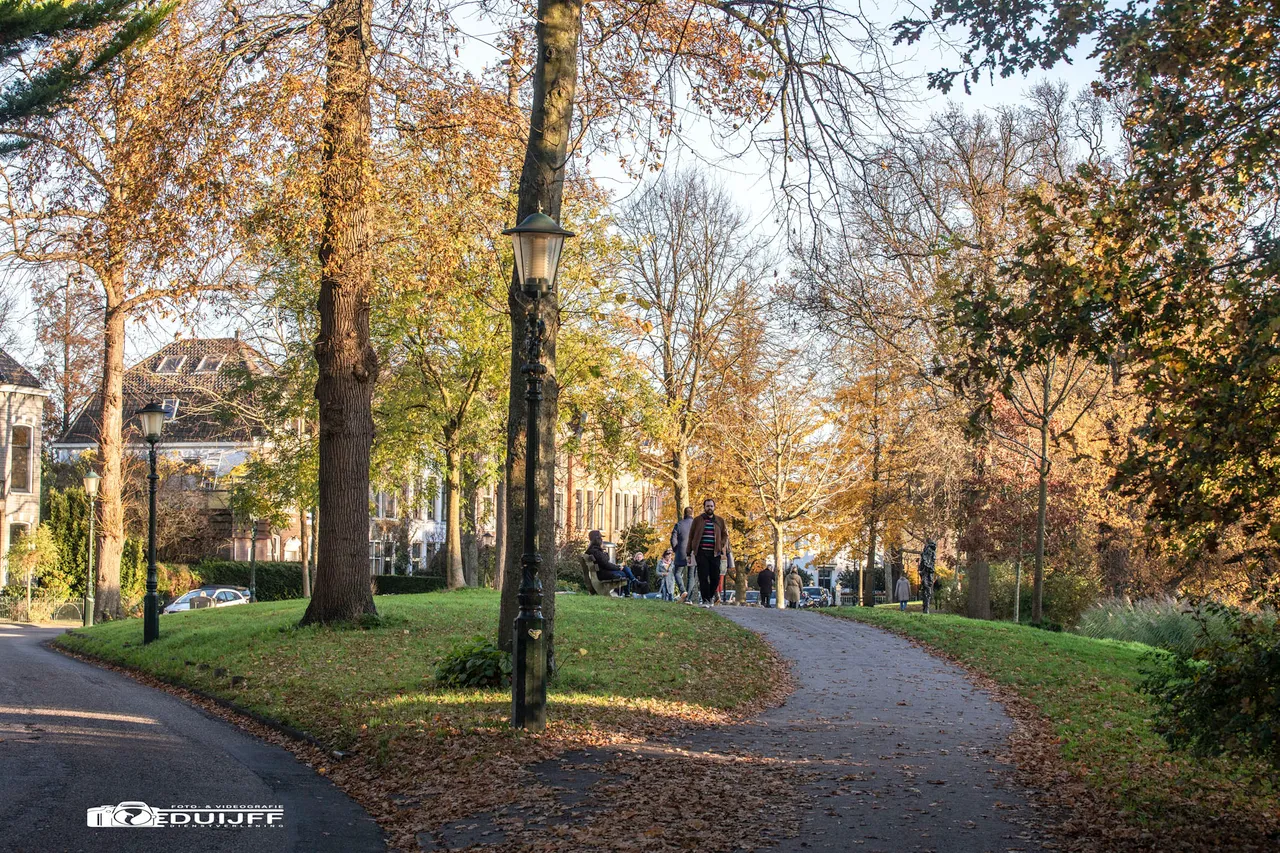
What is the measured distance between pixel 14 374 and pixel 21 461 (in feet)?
10.4

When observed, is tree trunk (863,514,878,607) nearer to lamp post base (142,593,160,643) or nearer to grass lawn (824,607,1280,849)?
grass lawn (824,607,1280,849)

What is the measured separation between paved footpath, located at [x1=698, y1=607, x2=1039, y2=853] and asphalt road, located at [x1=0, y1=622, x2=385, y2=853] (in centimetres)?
315

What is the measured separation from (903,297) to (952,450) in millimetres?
4960

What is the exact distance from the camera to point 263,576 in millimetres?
48000

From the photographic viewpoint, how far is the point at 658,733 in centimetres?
1084

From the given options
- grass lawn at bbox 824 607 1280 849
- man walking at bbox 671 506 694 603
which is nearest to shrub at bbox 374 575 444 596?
man walking at bbox 671 506 694 603

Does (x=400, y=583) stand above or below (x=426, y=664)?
below

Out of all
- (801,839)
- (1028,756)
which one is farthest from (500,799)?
(1028,756)

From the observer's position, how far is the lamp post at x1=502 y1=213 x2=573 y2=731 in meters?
10.2

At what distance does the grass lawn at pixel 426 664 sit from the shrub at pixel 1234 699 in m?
4.75

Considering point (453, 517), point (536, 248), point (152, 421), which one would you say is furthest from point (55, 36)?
point (453, 517)

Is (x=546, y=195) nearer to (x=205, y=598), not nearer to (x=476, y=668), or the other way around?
(x=476, y=668)

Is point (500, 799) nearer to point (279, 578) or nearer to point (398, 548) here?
point (279, 578)

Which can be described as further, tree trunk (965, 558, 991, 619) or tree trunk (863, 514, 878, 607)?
tree trunk (863, 514, 878, 607)
